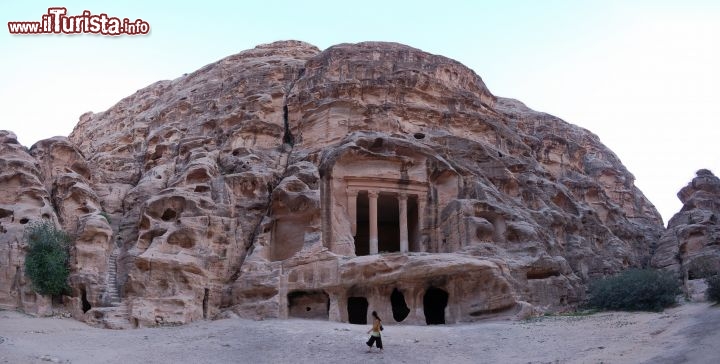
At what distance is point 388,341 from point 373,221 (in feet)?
35.3

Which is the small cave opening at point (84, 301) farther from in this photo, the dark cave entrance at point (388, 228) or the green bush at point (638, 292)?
the green bush at point (638, 292)

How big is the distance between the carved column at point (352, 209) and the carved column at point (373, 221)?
74 cm

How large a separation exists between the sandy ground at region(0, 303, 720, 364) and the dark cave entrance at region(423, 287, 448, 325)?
5162 millimetres

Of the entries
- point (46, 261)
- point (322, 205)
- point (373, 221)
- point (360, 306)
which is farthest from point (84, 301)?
point (373, 221)

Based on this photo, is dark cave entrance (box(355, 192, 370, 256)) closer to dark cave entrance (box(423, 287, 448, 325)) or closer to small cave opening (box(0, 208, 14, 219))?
dark cave entrance (box(423, 287, 448, 325))

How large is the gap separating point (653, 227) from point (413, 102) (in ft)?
77.4

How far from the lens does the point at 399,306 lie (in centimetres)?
3584

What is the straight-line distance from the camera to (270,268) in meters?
33.1

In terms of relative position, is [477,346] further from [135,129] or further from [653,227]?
[653,227]

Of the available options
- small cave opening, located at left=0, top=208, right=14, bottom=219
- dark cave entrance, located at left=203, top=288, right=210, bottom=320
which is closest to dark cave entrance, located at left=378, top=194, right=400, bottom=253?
dark cave entrance, located at left=203, top=288, right=210, bottom=320

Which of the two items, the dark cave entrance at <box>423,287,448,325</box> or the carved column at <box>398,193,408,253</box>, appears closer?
the dark cave entrance at <box>423,287,448,325</box>

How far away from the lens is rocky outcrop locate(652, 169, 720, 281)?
42906 millimetres

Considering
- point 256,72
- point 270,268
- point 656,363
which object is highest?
point 256,72

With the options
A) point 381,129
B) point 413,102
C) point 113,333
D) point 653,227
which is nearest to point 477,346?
point 113,333
